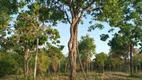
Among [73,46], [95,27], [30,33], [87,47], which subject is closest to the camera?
[73,46]

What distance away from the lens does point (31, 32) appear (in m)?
21.2

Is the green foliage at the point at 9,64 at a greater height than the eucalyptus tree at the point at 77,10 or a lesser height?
lesser

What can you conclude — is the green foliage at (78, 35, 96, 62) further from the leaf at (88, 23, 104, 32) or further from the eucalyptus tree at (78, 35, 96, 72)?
the leaf at (88, 23, 104, 32)

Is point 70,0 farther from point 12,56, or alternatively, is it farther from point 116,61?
point 116,61

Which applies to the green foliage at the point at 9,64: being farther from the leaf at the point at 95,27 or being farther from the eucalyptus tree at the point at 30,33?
the leaf at the point at 95,27

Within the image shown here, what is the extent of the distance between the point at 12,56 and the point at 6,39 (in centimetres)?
1550

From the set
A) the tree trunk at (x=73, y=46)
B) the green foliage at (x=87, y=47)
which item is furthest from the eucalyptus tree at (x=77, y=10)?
the green foliage at (x=87, y=47)

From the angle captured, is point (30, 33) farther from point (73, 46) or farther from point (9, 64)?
point (9, 64)

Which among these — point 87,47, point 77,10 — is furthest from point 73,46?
point 87,47

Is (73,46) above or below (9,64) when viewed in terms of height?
above

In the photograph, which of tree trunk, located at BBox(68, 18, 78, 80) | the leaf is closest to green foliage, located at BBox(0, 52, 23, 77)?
the leaf

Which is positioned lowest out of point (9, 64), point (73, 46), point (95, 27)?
point (9, 64)

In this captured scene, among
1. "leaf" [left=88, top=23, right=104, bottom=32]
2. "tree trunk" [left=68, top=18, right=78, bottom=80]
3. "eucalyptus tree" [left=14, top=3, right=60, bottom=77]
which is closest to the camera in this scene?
"tree trunk" [left=68, top=18, right=78, bottom=80]

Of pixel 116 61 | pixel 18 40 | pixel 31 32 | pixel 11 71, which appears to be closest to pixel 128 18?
pixel 31 32
